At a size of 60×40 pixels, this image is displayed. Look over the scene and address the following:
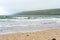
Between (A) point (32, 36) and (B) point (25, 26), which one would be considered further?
(B) point (25, 26)

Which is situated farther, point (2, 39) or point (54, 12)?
point (54, 12)

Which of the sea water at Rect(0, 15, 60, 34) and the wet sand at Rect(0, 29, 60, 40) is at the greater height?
the wet sand at Rect(0, 29, 60, 40)

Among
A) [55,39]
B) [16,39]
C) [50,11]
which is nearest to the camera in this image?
[55,39]

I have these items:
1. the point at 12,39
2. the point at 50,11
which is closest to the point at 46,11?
the point at 50,11

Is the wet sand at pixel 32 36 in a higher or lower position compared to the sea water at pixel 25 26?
higher

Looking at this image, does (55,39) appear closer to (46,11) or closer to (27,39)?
(27,39)

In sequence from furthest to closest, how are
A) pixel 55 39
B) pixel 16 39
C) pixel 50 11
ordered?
1. pixel 50 11
2. pixel 16 39
3. pixel 55 39

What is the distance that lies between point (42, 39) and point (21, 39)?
2.80 feet

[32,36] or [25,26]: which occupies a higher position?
[32,36]

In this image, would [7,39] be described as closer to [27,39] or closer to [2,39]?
[2,39]

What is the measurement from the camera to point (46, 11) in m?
42.0

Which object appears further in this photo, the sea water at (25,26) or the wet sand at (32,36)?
the sea water at (25,26)

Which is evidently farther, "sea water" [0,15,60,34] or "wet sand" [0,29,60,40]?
"sea water" [0,15,60,34]

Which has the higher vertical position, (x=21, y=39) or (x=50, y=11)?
(x=21, y=39)
